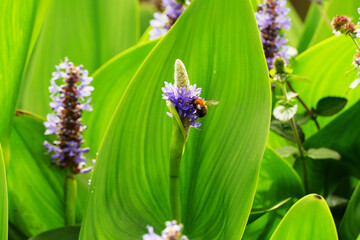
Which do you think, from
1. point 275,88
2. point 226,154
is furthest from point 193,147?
point 275,88

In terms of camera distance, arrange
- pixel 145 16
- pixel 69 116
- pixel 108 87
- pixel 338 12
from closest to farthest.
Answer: pixel 69 116 → pixel 108 87 → pixel 338 12 → pixel 145 16

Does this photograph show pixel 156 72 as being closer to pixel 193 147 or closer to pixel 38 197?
pixel 193 147

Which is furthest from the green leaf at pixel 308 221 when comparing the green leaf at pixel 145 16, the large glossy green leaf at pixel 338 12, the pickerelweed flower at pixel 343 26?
the green leaf at pixel 145 16

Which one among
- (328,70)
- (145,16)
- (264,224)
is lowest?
(264,224)

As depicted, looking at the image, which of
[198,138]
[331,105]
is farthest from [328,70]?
[198,138]

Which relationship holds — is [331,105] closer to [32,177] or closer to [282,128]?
[282,128]

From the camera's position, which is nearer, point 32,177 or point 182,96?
point 182,96
